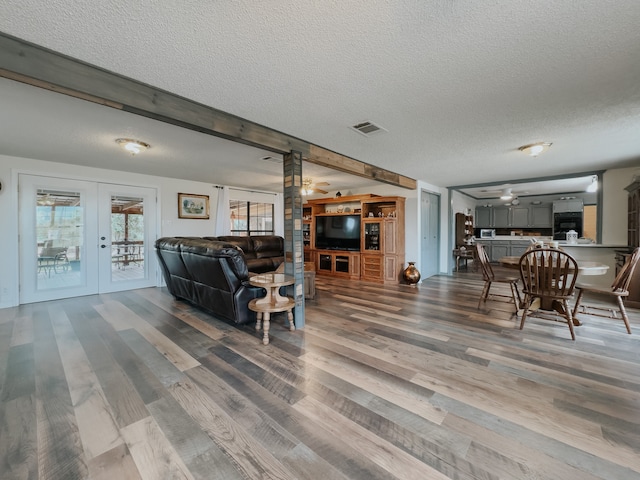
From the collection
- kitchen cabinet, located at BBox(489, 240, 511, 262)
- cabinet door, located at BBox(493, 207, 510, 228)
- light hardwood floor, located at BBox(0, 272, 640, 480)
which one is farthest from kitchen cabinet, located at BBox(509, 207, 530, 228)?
light hardwood floor, located at BBox(0, 272, 640, 480)

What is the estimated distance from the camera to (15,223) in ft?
13.6

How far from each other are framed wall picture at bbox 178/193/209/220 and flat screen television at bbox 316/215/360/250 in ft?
9.37

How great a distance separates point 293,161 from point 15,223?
180 inches

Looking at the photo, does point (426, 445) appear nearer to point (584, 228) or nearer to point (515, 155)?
point (515, 155)

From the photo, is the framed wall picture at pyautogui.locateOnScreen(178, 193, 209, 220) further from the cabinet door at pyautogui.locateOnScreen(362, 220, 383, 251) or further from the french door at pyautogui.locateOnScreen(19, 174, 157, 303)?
the cabinet door at pyautogui.locateOnScreen(362, 220, 383, 251)

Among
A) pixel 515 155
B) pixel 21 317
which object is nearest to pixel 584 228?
pixel 515 155

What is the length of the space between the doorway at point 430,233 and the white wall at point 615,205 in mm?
2971

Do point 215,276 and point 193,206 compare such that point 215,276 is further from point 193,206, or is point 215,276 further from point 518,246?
point 518,246

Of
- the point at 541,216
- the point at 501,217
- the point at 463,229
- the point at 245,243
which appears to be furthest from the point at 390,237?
the point at 541,216

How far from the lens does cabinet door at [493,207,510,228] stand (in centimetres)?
941

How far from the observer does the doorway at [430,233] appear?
20.4ft

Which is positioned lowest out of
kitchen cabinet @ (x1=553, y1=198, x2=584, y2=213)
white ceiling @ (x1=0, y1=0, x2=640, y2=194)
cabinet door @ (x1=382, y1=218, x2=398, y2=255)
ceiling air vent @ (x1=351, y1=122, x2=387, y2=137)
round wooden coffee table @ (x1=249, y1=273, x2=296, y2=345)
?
round wooden coffee table @ (x1=249, y1=273, x2=296, y2=345)

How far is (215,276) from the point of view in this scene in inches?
130

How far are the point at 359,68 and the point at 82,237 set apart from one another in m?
5.50
